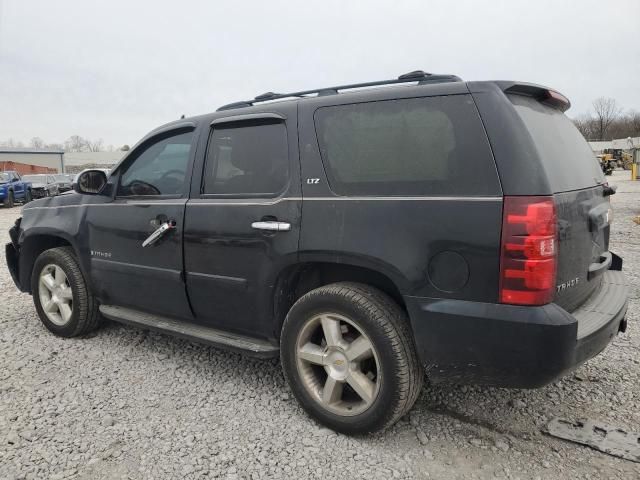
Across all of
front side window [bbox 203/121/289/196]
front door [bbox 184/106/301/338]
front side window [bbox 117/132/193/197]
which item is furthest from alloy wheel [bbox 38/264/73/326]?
front side window [bbox 203/121/289/196]

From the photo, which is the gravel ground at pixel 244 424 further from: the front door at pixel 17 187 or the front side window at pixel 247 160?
the front door at pixel 17 187

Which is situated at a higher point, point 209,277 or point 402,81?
point 402,81

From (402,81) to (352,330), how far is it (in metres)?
1.45

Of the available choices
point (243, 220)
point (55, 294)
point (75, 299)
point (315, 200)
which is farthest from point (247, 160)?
point (55, 294)

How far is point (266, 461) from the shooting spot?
8.33ft

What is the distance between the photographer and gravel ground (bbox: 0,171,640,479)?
2.47 metres

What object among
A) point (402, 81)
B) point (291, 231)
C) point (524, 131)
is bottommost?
point (291, 231)

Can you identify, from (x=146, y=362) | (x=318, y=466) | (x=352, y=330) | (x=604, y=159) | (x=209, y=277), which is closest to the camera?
(x=318, y=466)

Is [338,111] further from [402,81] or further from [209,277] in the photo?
[209,277]

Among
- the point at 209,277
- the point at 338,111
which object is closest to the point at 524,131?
the point at 338,111

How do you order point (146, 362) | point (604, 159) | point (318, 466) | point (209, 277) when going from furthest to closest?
point (604, 159) < point (146, 362) < point (209, 277) < point (318, 466)

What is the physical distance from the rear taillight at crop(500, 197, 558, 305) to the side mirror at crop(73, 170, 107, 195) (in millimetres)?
3187

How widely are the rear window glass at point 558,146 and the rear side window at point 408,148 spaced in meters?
0.28

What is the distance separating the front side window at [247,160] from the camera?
3.02m
